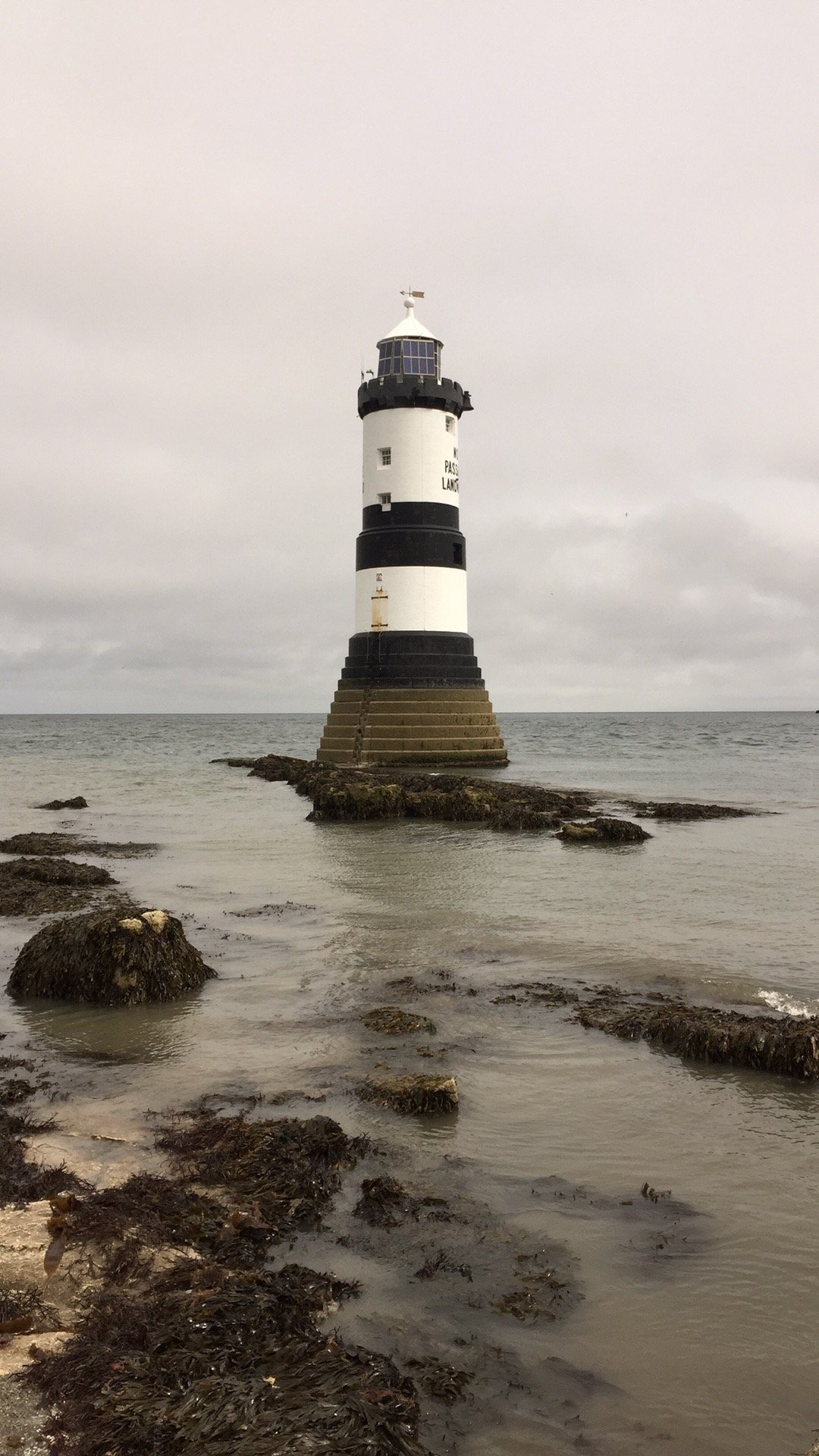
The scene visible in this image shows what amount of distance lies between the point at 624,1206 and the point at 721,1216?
0.46 meters

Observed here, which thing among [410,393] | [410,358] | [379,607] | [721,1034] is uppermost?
[410,358]

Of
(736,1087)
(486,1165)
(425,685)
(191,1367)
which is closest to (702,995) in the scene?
(736,1087)

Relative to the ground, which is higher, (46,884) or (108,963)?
(108,963)

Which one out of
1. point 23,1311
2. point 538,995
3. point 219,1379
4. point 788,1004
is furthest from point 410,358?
point 219,1379

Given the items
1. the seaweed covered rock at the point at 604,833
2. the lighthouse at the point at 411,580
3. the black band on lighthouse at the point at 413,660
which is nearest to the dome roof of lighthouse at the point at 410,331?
the lighthouse at the point at 411,580

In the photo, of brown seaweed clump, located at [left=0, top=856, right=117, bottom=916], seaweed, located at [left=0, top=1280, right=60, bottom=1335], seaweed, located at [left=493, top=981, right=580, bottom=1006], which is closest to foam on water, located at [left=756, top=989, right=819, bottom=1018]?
seaweed, located at [left=493, top=981, right=580, bottom=1006]

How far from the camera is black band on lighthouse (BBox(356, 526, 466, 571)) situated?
112 feet

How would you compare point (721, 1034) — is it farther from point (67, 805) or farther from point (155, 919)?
point (67, 805)

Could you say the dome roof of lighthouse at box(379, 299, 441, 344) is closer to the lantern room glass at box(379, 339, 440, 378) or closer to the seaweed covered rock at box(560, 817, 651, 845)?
the lantern room glass at box(379, 339, 440, 378)

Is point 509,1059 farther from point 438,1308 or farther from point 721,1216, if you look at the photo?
point 438,1308

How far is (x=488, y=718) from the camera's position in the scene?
36031 millimetres

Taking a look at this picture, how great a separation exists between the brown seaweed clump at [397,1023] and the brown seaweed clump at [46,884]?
19.6 ft

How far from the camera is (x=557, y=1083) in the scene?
21.8 feet

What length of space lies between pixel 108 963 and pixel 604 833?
12.6m
